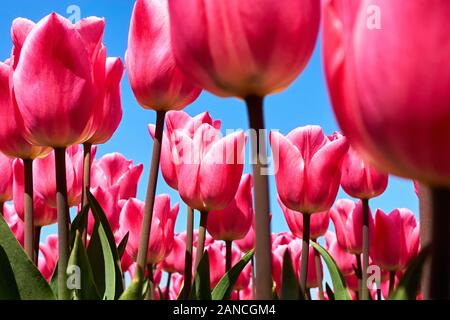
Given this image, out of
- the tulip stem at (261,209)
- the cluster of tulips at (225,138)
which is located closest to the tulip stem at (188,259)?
the cluster of tulips at (225,138)

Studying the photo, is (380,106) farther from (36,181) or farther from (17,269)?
(36,181)

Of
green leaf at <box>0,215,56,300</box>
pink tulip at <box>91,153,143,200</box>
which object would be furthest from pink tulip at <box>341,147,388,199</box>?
A: green leaf at <box>0,215,56,300</box>

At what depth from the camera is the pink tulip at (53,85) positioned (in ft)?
3.09

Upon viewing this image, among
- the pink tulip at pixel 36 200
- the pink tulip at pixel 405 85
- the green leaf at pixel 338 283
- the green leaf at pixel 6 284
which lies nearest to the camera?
the pink tulip at pixel 405 85

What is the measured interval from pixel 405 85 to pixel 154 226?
1573 mm

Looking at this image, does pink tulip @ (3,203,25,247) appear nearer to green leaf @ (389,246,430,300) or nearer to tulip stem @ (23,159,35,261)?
tulip stem @ (23,159,35,261)

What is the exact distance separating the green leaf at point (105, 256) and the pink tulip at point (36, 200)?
427 millimetres

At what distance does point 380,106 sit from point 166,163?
50.3 inches

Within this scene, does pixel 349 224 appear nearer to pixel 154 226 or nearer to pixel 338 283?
pixel 154 226

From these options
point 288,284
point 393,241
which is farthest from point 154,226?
point 288,284

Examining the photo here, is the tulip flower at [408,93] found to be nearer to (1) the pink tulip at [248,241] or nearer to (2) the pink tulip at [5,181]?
(2) the pink tulip at [5,181]
